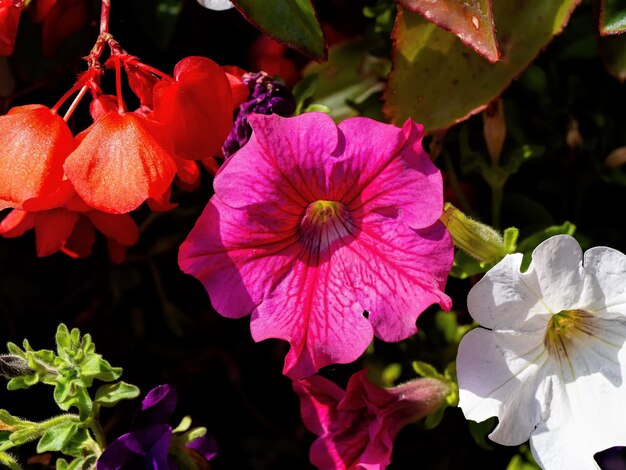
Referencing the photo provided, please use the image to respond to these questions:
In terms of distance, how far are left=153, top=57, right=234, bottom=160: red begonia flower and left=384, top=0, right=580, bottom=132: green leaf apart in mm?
214

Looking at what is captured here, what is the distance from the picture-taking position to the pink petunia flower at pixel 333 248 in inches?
27.2

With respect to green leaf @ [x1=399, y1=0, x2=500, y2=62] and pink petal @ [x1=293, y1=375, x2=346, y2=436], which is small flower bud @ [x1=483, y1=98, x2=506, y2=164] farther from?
pink petal @ [x1=293, y1=375, x2=346, y2=436]

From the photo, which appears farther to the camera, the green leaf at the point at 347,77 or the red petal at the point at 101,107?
the green leaf at the point at 347,77

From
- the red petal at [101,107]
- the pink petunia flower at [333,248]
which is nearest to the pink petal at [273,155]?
the pink petunia flower at [333,248]

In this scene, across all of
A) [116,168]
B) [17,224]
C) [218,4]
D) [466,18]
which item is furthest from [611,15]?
[17,224]

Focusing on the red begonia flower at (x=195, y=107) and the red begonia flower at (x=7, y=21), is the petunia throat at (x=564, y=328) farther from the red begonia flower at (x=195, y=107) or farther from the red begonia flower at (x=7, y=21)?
the red begonia flower at (x=7, y=21)

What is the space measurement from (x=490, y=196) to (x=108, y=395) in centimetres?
51

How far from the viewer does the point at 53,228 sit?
0.76 m

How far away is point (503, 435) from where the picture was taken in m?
0.73

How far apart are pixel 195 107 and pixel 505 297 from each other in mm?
295

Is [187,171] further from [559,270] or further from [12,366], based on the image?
[559,270]

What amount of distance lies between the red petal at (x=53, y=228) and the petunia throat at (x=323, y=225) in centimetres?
21

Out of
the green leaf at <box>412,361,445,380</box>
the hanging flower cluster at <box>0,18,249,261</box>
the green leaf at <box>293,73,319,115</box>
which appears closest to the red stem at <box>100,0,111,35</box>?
the hanging flower cluster at <box>0,18,249,261</box>

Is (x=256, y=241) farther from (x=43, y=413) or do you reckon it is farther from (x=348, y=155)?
(x=43, y=413)
